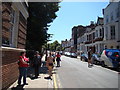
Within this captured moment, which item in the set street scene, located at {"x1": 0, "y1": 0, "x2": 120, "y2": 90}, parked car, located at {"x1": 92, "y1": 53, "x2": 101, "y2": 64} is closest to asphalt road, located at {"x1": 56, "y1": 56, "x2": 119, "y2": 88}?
street scene, located at {"x1": 0, "y1": 0, "x2": 120, "y2": 90}

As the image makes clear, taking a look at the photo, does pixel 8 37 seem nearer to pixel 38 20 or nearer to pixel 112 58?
pixel 112 58

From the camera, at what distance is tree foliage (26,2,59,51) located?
19844 mm

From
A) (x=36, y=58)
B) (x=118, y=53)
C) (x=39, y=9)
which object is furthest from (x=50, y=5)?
(x=36, y=58)

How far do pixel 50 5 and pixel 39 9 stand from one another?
131 centimetres

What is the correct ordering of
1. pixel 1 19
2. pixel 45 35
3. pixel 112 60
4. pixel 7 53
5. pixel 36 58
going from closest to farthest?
pixel 1 19 → pixel 7 53 → pixel 36 58 → pixel 112 60 → pixel 45 35

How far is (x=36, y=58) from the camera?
11.5m

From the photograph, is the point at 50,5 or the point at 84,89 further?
the point at 50,5

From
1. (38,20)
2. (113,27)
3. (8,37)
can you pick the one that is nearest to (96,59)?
(38,20)

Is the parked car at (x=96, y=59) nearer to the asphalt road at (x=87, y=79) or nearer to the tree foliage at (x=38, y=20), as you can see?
the tree foliage at (x=38, y=20)

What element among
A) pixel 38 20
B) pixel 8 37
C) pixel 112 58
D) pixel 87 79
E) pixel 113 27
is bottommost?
pixel 87 79

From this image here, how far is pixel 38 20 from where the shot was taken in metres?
20.1

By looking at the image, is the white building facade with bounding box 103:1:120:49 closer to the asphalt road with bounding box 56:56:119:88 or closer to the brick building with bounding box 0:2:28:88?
the asphalt road with bounding box 56:56:119:88

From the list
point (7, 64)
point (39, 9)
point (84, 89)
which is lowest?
point (84, 89)

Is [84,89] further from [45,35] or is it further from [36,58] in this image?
[45,35]
